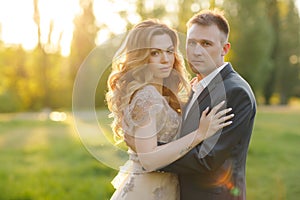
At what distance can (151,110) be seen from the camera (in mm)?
2682

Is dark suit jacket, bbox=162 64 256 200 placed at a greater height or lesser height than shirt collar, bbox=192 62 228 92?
lesser

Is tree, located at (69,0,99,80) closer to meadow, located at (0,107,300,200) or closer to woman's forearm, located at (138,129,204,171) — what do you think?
meadow, located at (0,107,300,200)

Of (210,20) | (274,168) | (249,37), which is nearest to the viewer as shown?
(210,20)

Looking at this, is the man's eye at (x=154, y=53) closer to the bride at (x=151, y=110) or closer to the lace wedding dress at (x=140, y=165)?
the bride at (x=151, y=110)

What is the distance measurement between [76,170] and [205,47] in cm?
543

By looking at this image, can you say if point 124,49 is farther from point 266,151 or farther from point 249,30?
point 249,30

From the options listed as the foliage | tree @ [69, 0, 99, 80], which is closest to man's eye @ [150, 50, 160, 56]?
the foliage

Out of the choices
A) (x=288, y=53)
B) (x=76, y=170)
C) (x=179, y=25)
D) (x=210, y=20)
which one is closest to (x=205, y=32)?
(x=210, y=20)

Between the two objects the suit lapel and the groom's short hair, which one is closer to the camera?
the suit lapel

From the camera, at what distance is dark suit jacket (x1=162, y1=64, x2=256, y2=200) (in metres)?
2.62

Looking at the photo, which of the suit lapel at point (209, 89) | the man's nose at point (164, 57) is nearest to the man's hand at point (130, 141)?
the suit lapel at point (209, 89)

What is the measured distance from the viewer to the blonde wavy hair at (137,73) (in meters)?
2.76

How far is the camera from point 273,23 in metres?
34.1

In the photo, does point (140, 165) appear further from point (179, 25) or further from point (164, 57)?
point (179, 25)
